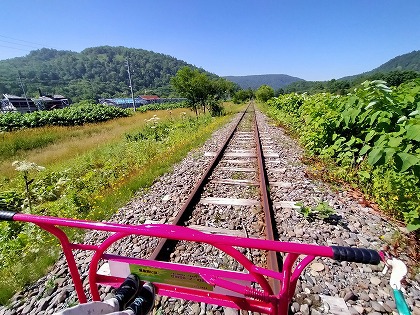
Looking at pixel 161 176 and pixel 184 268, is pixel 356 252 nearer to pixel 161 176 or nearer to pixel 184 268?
pixel 184 268

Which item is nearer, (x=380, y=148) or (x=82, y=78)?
(x=380, y=148)

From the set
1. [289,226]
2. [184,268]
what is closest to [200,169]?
[289,226]

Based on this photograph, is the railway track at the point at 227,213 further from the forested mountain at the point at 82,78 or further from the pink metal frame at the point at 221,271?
the forested mountain at the point at 82,78

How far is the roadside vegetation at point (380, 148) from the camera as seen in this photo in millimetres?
3072

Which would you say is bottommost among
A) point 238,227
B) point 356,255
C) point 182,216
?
point 238,227

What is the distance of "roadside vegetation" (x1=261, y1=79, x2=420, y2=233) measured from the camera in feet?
10.1

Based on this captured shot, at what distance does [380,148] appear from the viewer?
10.3 ft

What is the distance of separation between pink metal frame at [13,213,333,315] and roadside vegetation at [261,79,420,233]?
7.57 ft

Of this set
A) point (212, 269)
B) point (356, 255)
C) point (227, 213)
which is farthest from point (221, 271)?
point (227, 213)

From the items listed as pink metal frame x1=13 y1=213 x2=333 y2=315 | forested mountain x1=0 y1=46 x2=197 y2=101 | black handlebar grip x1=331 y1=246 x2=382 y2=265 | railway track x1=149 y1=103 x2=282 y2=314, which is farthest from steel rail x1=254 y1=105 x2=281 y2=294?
forested mountain x1=0 y1=46 x2=197 y2=101

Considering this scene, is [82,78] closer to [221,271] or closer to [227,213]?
[227,213]

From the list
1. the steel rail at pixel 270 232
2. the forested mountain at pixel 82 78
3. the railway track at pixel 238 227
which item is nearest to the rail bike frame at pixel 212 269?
the railway track at pixel 238 227

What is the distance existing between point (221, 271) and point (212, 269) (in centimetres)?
7

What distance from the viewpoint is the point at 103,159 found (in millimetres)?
9219
